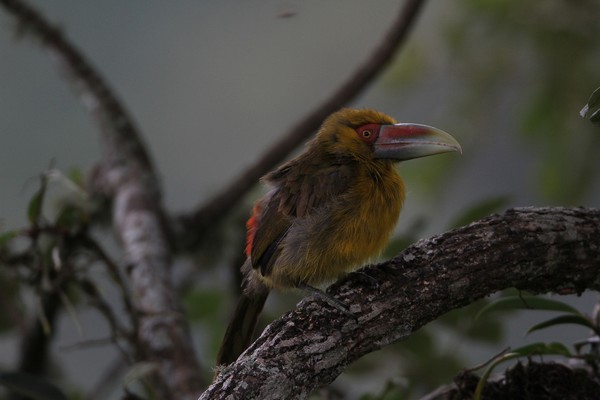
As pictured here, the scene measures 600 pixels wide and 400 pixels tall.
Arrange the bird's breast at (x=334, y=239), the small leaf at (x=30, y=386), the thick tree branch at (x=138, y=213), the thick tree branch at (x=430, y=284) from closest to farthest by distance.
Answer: the thick tree branch at (x=430, y=284) → the bird's breast at (x=334, y=239) → the small leaf at (x=30, y=386) → the thick tree branch at (x=138, y=213)

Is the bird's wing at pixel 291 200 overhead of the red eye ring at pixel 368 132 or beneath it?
beneath

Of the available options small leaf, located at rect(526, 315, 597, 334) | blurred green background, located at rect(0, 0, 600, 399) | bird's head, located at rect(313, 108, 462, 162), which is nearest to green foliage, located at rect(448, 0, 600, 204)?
blurred green background, located at rect(0, 0, 600, 399)

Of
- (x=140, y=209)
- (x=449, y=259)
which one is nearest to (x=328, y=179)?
(x=449, y=259)

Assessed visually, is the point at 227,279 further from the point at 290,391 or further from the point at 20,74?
the point at 20,74

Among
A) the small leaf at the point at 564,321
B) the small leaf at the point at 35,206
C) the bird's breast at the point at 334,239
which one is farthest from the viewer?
the small leaf at the point at 35,206

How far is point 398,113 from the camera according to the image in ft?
17.2

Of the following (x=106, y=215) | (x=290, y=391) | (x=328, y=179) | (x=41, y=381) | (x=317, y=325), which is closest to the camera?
(x=290, y=391)

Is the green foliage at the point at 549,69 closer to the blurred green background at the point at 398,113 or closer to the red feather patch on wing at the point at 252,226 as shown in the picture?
the blurred green background at the point at 398,113

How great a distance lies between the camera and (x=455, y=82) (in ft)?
14.3

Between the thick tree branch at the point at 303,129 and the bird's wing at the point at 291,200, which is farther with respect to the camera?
the thick tree branch at the point at 303,129

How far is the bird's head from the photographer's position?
2512 mm

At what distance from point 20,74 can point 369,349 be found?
5.91 meters

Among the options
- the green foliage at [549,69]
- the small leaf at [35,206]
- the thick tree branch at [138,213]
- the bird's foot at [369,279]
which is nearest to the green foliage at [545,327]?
the bird's foot at [369,279]

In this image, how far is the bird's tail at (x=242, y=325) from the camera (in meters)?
2.47
